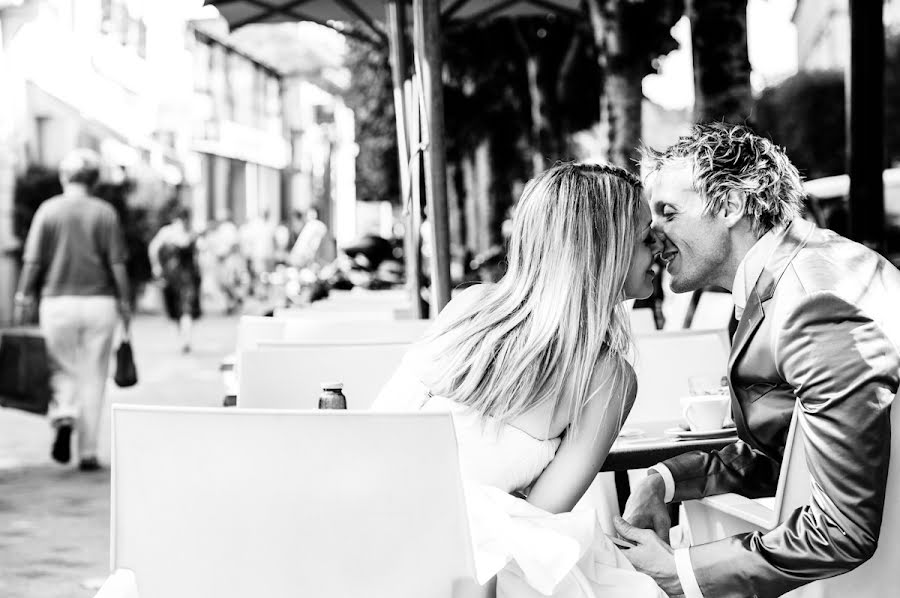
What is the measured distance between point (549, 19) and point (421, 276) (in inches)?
539

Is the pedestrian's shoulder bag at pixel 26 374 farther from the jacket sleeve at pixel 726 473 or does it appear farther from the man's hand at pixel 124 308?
the jacket sleeve at pixel 726 473

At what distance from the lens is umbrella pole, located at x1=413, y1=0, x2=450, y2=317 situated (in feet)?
20.2

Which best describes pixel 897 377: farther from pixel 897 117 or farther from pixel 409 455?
pixel 897 117

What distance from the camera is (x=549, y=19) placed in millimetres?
21516

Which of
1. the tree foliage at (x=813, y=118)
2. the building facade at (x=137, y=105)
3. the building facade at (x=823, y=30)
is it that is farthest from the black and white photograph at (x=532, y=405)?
the tree foliage at (x=813, y=118)

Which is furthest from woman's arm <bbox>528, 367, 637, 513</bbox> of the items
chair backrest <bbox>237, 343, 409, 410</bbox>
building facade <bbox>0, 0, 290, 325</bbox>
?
building facade <bbox>0, 0, 290, 325</bbox>

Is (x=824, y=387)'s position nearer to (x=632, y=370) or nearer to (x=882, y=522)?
(x=882, y=522)

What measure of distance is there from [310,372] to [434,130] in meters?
2.24

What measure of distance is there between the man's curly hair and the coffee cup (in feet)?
3.96

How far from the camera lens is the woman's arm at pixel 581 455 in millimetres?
2543

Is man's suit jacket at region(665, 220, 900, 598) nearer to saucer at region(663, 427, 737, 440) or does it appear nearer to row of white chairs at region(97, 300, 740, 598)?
row of white chairs at region(97, 300, 740, 598)

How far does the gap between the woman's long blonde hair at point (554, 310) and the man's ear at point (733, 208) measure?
7.3 inches

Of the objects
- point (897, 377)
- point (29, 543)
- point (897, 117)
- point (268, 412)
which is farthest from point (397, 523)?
point (897, 117)

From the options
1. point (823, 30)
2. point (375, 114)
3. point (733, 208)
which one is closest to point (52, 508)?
point (733, 208)
